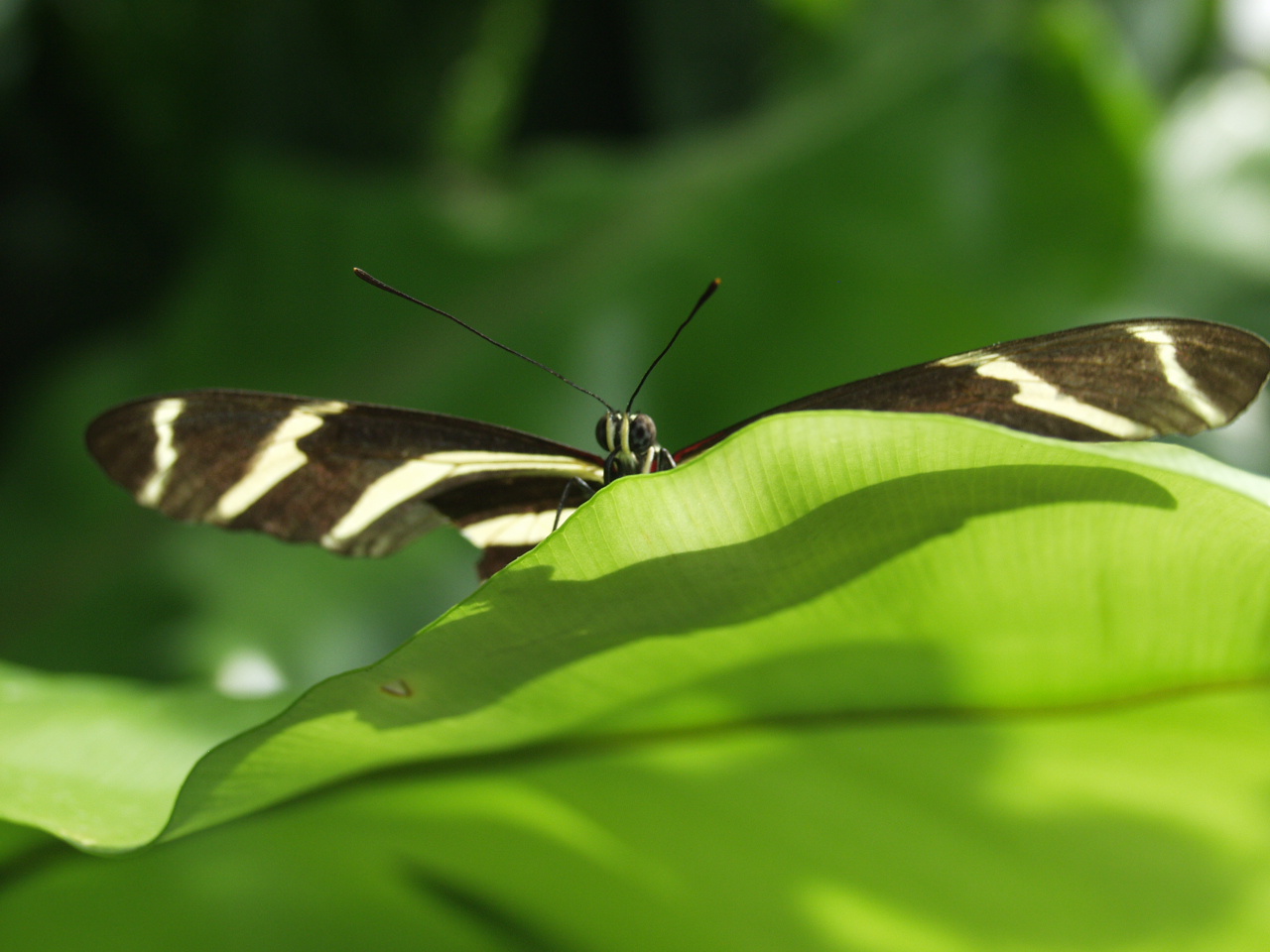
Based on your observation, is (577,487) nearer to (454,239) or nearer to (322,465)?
(322,465)

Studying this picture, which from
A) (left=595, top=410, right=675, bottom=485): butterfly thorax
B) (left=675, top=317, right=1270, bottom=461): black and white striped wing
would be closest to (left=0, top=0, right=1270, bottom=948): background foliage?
(left=595, top=410, right=675, bottom=485): butterfly thorax

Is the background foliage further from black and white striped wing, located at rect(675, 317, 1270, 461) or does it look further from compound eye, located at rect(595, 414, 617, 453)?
black and white striped wing, located at rect(675, 317, 1270, 461)

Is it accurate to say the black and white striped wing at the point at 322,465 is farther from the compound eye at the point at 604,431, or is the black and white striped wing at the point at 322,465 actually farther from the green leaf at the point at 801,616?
the green leaf at the point at 801,616

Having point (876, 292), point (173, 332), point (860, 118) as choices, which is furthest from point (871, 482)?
point (173, 332)

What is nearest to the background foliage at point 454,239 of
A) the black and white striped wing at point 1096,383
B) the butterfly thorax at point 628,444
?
the butterfly thorax at point 628,444

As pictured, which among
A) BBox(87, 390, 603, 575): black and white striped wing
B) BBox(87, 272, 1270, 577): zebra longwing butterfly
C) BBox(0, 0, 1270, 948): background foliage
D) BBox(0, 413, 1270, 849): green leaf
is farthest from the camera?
BBox(0, 0, 1270, 948): background foliage

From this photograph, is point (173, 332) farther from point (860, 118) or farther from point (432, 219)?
point (860, 118)

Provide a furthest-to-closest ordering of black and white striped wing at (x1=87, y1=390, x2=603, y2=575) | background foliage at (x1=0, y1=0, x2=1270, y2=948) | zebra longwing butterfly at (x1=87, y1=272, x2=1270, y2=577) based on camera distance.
Result: background foliage at (x1=0, y1=0, x2=1270, y2=948) < black and white striped wing at (x1=87, y1=390, x2=603, y2=575) < zebra longwing butterfly at (x1=87, y1=272, x2=1270, y2=577)
